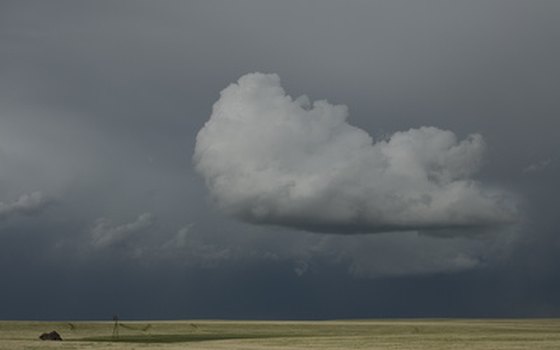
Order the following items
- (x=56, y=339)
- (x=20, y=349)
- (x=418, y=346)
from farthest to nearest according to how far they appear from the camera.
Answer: (x=56, y=339) < (x=418, y=346) < (x=20, y=349)

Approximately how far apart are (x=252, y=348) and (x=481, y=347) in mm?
25845

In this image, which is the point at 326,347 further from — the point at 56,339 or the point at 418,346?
the point at 56,339

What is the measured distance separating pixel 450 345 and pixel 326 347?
14.6 m

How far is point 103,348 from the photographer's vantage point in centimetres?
8500

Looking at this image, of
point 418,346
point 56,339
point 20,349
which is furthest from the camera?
point 56,339

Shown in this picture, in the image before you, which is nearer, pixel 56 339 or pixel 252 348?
pixel 252 348

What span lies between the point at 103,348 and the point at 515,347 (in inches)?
1797

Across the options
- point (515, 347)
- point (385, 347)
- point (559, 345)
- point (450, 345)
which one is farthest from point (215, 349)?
point (559, 345)

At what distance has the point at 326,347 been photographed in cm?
9175

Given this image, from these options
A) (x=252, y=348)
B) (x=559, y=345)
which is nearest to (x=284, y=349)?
(x=252, y=348)

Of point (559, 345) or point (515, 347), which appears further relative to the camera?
point (559, 345)

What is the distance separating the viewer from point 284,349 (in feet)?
282

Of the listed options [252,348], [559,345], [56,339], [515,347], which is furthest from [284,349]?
[56,339]

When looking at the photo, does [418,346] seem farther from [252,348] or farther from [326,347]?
[252,348]
